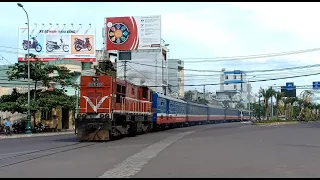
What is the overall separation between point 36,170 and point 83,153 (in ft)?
15.5

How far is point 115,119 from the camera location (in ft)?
77.3

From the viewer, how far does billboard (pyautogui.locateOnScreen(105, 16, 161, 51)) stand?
2203 inches

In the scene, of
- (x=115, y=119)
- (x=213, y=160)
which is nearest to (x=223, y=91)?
(x=115, y=119)

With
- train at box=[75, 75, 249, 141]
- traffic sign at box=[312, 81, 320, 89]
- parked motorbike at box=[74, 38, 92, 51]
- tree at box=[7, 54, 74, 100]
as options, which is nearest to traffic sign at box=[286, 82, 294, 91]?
traffic sign at box=[312, 81, 320, 89]

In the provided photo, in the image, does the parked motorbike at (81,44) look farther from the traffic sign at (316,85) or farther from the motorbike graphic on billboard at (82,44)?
the traffic sign at (316,85)

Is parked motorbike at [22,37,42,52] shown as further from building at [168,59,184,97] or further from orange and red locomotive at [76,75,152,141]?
building at [168,59,184,97]

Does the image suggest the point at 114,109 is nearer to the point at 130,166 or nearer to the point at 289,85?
the point at 130,166

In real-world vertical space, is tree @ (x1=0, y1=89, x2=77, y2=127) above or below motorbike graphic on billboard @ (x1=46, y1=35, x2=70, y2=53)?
below

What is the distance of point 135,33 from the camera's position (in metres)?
56.2

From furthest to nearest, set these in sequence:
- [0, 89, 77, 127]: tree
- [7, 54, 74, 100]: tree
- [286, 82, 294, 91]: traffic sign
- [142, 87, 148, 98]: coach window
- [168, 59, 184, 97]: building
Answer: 1. [168, 59, 184, 97]: building
2. [286, 82, 294, 91]: traffic sign
3. [7, 54, 74, 100]: tree
4. [0, 89, 77, 127]: tree
5. [142, 87, 148, 98]: coach window

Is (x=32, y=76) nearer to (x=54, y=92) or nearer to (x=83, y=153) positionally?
(x=54, y=92)

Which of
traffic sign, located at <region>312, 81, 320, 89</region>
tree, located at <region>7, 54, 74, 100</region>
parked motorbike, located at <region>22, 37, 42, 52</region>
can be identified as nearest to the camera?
tree, located at <region>7, 54, 74, 100</region>

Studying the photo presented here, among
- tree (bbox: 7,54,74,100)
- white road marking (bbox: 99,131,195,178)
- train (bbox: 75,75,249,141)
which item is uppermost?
tree (bbox: 7,54,74,100)

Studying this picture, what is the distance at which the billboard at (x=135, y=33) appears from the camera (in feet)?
184
